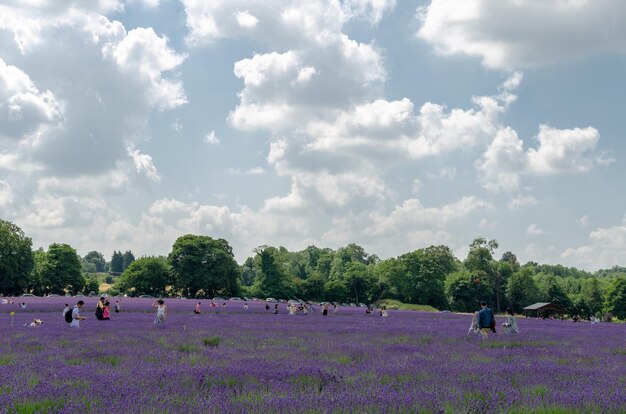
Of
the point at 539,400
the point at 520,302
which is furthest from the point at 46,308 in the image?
the point at 520,302

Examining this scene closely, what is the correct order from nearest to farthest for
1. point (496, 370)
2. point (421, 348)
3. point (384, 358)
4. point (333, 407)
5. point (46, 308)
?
point (333, 407), point (496, 370), point (384, 358), point (421, 348), point (46, 308)

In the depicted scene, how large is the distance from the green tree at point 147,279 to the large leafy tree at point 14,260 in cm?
1924

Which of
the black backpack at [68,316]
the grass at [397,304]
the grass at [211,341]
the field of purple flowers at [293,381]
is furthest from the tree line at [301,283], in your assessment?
the field of purple flowers at [293,381]

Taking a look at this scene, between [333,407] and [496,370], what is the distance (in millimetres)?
4860

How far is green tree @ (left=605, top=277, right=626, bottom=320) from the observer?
81125 millimetres

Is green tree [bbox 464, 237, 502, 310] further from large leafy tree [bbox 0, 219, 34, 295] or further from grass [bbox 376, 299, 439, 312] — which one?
large leafy tree [bbox 0, 219, 34, 295]

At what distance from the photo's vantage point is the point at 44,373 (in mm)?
7930

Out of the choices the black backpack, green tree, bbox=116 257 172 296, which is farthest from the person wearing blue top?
green tree, bbox=116 257 172 296

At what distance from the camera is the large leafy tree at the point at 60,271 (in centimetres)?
8731

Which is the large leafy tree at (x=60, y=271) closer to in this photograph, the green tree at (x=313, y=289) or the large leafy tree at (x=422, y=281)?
the green tree at (x=313, y=289)

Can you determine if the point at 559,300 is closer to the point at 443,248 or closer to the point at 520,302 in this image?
the point at 520,302

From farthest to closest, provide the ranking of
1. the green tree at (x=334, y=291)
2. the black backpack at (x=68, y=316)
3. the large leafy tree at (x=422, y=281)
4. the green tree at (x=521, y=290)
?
the green tree at (x=334, y=291) < the large leafy tree at (x=422, y=281) < the green tree at (x=521, y=290) < the black backpack at (x=68, y=316)

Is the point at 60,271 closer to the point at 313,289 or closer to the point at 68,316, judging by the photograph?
the point at 313,289

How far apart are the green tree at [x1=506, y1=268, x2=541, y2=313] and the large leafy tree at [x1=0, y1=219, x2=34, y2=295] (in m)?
75.0
